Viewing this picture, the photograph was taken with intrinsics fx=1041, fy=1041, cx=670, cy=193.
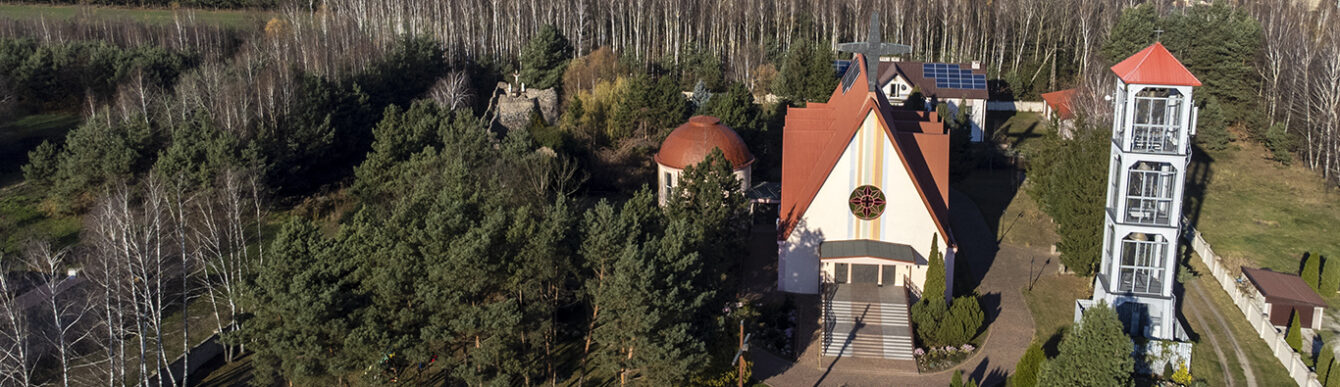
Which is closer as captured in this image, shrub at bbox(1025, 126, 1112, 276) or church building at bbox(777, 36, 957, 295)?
church building at bbox(777, 36, 957, 295)

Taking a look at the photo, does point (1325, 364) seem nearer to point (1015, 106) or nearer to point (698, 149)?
point (698, 149)

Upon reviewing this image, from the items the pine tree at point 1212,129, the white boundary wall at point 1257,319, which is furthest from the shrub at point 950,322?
the pine tree at point 1212,129

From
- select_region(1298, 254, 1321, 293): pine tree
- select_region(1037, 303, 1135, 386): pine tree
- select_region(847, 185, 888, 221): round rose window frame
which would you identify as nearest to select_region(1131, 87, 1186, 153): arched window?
select_region(1037, 303, 1135, 386): pine tree

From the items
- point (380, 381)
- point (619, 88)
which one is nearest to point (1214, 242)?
point (619, 88)

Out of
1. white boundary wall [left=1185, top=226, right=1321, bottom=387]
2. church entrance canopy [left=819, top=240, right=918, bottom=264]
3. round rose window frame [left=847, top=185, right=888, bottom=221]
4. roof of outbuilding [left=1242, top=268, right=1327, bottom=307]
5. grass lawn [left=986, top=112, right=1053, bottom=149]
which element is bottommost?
white boundary wall [left=1185, top=226, right=1321, bottom=387]

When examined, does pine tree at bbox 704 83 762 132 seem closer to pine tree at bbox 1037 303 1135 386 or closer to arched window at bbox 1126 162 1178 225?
arched window at bbox 1126 162 1178 225

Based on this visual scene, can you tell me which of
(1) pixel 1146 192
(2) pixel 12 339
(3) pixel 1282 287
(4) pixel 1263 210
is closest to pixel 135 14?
(2) pixel 12 339

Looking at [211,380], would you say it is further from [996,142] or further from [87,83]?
[996,142]
